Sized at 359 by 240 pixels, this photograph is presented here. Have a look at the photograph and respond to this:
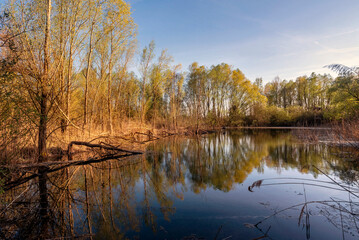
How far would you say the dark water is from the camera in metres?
3.01

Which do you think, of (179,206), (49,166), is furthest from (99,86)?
(179,206)

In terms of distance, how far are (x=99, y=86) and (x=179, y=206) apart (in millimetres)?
11203

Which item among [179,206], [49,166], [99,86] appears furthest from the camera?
[99,86]

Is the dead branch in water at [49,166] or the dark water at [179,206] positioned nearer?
the dark water at [179,206]

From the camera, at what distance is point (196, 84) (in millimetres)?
34656

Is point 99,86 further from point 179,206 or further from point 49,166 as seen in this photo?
point 179,206

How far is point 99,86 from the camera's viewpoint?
12.8m

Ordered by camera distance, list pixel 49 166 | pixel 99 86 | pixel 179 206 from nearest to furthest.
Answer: pixel 179 206, pixel 49 166, pixel 99 86

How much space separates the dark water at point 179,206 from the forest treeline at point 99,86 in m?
2.08

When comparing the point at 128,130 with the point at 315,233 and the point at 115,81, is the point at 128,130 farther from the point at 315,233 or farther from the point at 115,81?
the point at 315,233

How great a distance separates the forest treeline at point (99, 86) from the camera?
5.49m

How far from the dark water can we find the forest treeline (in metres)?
2.08

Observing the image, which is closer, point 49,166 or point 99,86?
point 49,166

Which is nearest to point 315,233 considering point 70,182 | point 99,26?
point 70,182
